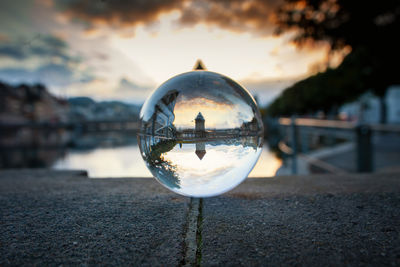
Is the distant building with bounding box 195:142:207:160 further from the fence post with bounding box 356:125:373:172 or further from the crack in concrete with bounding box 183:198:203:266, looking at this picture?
the fence post with bounding box 356:125:373:172

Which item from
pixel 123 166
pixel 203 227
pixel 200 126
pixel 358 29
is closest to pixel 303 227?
pixel 203 227

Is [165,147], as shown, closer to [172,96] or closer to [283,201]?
[172,96]

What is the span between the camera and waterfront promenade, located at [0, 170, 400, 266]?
1.34 m

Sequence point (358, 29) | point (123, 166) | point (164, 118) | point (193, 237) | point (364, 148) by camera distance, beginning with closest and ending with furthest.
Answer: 1. point (193, 237)
2. point (164, 118)
3. point (364, 148)
4. point (358, 29)
5. point (123, 166)

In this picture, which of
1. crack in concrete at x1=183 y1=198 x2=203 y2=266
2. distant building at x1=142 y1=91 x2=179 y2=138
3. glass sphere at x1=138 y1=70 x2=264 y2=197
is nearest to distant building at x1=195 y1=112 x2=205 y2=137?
glass sphere at x1=138 y1=70 x2=264 y2=197

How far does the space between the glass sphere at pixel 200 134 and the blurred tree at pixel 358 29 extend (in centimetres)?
1495

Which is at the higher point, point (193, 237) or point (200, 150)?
point (200, 150)

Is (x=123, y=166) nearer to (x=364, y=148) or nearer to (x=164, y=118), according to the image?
(x=364, y=148)

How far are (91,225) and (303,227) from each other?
64.3 inches

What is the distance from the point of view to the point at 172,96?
6.17ft

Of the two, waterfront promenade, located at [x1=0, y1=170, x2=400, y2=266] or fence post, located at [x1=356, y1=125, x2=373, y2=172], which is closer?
waterfront promenade, located at [x1=0, y1=170, x2=400, y2=266]

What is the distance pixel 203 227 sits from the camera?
1.72m

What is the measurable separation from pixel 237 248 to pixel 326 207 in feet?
3.73

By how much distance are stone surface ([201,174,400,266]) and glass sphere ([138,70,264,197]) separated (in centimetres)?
37
